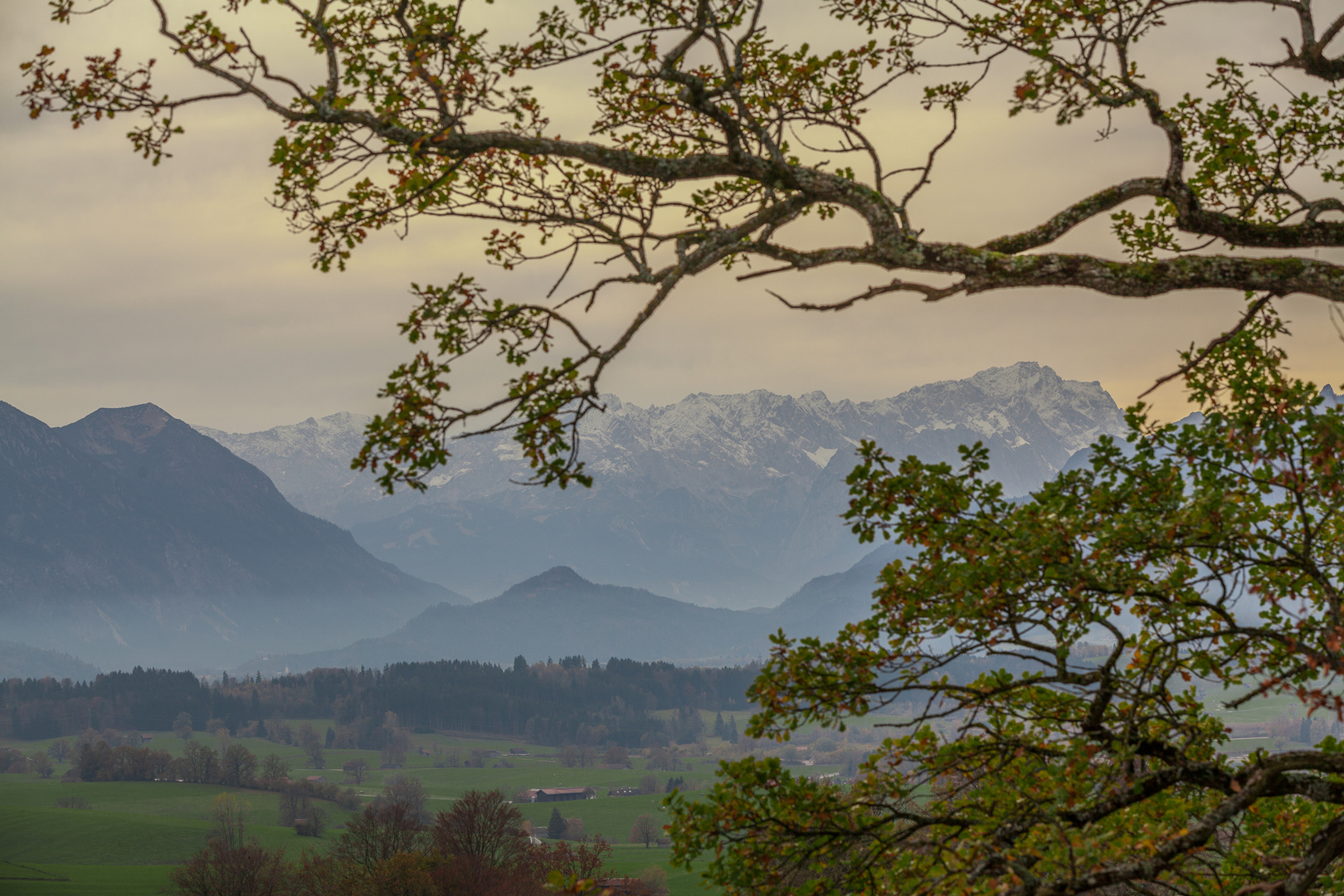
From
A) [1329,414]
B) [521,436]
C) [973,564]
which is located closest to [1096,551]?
[973,564]

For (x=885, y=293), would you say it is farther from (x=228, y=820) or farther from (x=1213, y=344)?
(x=228, y=820)

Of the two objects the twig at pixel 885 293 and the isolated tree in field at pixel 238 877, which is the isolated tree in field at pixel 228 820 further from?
the twig at pixel 885 293

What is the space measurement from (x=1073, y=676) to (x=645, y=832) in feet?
637

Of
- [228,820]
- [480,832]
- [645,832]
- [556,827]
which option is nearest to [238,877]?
[480,832]

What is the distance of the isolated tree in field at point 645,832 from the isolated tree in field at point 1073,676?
188689 millimetres

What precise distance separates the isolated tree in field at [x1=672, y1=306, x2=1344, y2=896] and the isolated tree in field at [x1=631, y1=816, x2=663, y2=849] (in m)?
189

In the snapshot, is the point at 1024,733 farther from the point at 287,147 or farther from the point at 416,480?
the point at 287,147

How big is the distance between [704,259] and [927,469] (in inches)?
125

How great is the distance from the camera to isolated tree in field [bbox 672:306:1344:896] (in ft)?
26.3

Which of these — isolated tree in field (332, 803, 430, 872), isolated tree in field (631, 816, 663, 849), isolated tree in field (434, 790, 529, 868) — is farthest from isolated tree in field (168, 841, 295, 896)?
isolated tree in field (631, 816, 663, 849)

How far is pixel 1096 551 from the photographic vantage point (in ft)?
28.0

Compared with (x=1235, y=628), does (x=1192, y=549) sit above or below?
above

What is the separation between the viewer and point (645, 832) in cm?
18950

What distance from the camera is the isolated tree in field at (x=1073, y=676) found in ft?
26.3
